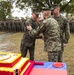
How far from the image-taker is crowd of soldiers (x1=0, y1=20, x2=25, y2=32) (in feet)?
74.1

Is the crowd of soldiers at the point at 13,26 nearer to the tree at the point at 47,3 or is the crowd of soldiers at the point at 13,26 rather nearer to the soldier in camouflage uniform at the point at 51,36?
the tree at the point at 47,3

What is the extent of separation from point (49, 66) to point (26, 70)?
1.57 ft

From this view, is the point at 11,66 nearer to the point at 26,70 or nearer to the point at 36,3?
the point at 26,70

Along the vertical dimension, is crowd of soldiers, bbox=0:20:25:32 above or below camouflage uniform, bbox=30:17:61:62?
below

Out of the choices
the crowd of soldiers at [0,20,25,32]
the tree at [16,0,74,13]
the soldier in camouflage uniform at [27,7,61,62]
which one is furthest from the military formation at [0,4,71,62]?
the tree at [16,0,74,13]

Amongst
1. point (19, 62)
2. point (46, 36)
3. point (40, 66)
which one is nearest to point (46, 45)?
point (46, 36)

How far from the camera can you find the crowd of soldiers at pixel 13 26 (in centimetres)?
2259

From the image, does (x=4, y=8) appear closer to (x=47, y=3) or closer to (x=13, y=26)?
(x=47, y=3)

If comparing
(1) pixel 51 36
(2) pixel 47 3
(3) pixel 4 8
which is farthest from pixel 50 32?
(3) pixel 4 8

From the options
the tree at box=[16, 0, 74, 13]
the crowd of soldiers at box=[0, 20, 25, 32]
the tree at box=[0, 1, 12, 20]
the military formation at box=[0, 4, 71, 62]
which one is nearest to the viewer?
the military formation at box=[0, 4, 71, 62]

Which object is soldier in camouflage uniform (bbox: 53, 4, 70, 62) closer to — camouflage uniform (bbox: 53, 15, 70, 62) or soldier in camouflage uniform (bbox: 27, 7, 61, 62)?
camouflage uniform (bbox: 53, 15, 70, 62)

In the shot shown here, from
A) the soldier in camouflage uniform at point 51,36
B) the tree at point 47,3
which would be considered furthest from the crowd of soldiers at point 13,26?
the soldier in camouflage uniform at point 51,36

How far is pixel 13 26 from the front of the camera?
23453mm

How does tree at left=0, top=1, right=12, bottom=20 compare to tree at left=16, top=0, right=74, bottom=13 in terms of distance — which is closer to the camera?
tree at left=16, top=0, right=74, bottom=13
